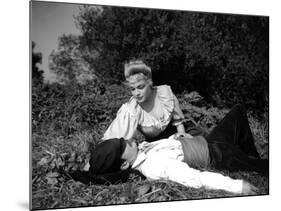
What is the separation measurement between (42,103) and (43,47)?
0.52 meters

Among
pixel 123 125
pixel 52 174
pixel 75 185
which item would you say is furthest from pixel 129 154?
pixel 52 174

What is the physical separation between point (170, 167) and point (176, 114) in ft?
1.89

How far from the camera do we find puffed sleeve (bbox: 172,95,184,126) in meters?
5.17

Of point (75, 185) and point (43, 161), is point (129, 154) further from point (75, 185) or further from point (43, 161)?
point (43, 161)

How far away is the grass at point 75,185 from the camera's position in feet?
15.3

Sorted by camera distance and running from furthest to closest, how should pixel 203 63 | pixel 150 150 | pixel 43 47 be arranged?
pixel 203 63 → pixel 150 150 → pixel 43 47

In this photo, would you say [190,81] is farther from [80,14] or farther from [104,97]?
[80,14]

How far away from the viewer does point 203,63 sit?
536 centimetres

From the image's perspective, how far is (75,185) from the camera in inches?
187

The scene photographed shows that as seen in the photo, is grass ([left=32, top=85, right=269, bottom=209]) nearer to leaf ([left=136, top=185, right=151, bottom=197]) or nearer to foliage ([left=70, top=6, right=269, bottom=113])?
leaf ([left=136, top=185, right=151, bottom=197])

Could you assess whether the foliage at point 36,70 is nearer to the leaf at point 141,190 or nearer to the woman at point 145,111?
the woman at point 145,111

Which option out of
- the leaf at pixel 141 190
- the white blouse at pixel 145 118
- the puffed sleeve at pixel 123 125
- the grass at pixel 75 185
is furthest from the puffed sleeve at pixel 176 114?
the leaf at pixel 141 190

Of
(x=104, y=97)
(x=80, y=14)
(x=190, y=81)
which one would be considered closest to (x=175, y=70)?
(x=190, y=81)

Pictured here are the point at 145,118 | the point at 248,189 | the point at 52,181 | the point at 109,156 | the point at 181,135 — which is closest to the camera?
the point at 52,181
